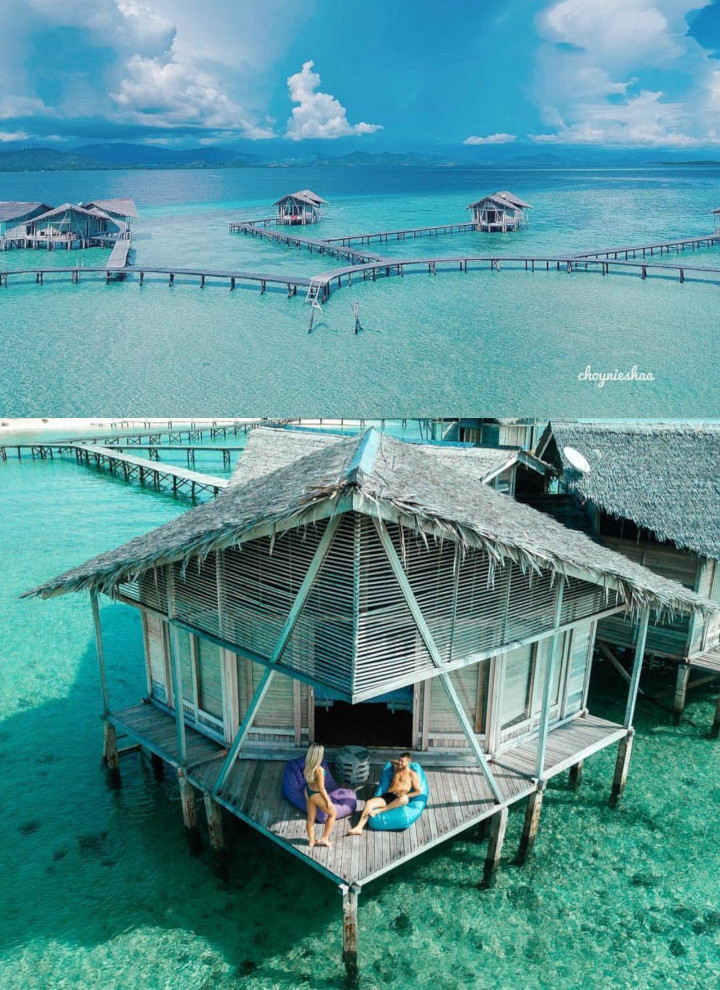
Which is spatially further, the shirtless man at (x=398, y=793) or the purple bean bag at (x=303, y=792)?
the purple bean bag at (x=303, y=792)

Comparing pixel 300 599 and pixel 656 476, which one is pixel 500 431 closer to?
pixel 656 476

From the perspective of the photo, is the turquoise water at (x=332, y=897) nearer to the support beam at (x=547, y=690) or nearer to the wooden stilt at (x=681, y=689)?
the wooden stilt at (x=681, y=689)

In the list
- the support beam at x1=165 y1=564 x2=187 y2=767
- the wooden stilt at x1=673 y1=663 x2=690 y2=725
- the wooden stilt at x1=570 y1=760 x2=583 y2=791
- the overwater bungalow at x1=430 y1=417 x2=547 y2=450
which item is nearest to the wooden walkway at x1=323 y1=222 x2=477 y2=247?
the overwater bungalow at x1=430 y1=417 x2=547 y2=450

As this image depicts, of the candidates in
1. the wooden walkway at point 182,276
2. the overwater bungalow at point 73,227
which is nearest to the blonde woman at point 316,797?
the wooden walkway at point 182,276

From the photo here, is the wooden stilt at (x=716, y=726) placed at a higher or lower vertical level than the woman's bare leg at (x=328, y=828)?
lower

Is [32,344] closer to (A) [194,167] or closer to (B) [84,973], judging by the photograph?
(A) [194,167]

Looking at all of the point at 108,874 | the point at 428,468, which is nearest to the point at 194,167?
the point at 428,468
